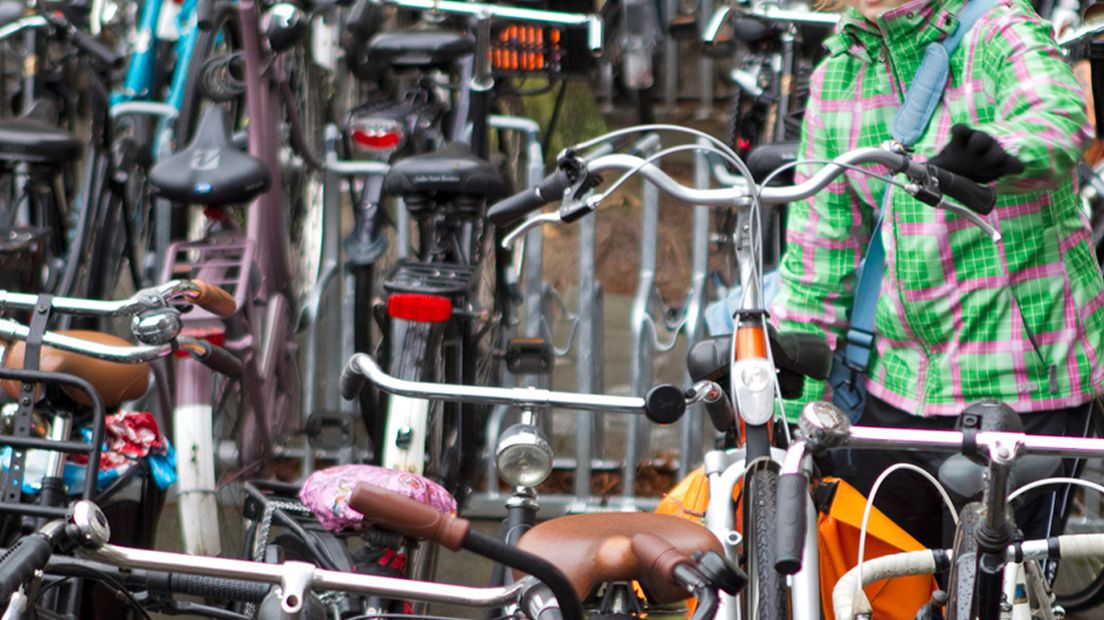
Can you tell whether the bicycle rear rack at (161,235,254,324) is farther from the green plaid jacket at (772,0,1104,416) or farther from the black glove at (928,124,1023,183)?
the black glove at (928,124,1023,183)

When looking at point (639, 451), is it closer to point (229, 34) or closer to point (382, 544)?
point (229, 34)

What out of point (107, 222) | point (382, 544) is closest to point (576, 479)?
point (107, 222)

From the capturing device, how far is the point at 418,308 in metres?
4.75

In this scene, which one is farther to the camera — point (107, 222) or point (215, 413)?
point (107, 222)

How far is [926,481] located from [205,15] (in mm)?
3316

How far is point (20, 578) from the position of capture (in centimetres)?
233

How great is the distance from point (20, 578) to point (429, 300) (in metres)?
2.49

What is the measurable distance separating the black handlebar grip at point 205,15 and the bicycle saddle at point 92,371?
5.72 ft

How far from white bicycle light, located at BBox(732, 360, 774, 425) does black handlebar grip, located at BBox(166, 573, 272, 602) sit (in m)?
0.86

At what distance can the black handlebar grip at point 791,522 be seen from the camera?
2.49m

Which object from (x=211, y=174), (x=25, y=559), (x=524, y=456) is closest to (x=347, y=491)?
(x=524, y=456)

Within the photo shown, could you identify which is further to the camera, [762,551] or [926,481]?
[926,481]

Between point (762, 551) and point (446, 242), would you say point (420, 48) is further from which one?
point (762, 551)

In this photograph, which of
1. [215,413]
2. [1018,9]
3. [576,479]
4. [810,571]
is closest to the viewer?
[810,571]
